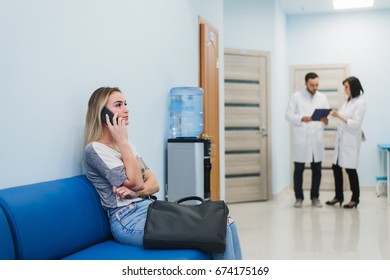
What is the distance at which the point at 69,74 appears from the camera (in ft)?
9.72

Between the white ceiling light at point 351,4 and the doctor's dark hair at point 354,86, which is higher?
the white ceiling light at point 351,4

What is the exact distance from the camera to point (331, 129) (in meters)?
8.92

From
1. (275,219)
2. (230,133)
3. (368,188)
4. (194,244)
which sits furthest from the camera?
(368,188)

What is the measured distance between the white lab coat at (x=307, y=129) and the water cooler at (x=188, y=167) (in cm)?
285

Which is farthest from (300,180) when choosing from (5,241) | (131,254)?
(5,241)

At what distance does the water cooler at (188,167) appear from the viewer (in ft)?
Result: 14.6

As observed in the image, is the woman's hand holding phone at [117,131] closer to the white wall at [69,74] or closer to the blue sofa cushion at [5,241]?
the white wall at [69,74]

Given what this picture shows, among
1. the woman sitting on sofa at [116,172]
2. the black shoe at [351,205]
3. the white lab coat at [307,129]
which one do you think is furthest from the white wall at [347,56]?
the woman sitting on sofa at [116,172]

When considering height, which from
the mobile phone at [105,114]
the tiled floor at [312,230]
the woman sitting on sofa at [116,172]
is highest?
the mobile phone at [105,114]

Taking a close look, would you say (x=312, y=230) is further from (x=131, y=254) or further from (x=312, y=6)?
(x=312, y=6)

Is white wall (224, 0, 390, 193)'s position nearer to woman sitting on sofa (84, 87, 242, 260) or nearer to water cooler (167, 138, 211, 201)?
water cooler (167, 138, 211, 201)

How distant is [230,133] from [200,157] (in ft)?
10.2
